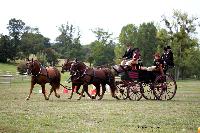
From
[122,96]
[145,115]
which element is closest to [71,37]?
[122,96]

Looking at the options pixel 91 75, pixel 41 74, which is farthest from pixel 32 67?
pixel 91 75

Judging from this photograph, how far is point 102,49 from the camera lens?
11450 cm

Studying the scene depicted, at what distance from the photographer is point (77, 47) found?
400 feet

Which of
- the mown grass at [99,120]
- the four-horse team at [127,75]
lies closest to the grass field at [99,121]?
the mown grass at [99,120]

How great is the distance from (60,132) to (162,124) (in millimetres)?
3067

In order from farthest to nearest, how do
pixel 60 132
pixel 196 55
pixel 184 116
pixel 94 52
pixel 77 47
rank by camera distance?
pixel 77 47, pixel 94 52, pixel 196 55, pixel 184 116, pixel 60 132

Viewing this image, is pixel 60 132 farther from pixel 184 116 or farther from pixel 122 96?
pixel 122 96

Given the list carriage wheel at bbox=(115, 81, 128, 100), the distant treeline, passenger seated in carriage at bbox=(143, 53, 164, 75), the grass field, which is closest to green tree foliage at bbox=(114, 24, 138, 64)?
the distant treeline

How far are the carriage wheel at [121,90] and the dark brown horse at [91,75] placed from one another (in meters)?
0.28

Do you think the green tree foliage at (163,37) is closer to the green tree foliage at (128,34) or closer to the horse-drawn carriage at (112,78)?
the green tree foliage at (128,34)

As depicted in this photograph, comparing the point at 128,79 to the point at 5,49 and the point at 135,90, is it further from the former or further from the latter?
the point at 5,49

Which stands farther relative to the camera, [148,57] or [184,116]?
[148,57]

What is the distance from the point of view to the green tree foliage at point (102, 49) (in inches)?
4488

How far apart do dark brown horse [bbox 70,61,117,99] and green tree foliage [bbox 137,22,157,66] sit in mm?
76018
